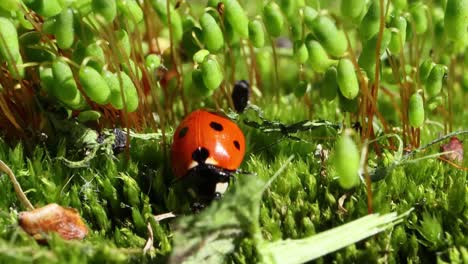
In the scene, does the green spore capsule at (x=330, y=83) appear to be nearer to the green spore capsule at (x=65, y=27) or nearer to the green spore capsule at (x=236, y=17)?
the green spore capsule at (x=236, y=17)

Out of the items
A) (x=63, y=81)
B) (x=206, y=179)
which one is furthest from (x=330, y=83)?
(x=63, y=81)

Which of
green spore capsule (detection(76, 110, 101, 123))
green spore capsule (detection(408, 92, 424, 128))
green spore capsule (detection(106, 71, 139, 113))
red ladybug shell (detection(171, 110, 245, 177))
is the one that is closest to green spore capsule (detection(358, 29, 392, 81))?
green spore capsule (detection(408, 92, 424, 128))

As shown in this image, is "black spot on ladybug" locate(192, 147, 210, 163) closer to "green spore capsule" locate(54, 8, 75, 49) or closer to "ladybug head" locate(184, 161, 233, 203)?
"ladybug head" locate(184, 161, 233, 203)

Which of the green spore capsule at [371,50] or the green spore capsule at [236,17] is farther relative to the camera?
the green spore capsule at [236,17]

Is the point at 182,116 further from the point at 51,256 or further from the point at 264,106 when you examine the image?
the point at 51,256

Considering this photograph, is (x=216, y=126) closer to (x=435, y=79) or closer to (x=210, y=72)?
(x=210, y=72)

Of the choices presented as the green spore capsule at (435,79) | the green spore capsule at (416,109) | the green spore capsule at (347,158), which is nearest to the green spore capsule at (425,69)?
the green spore capsule at (435,79)
